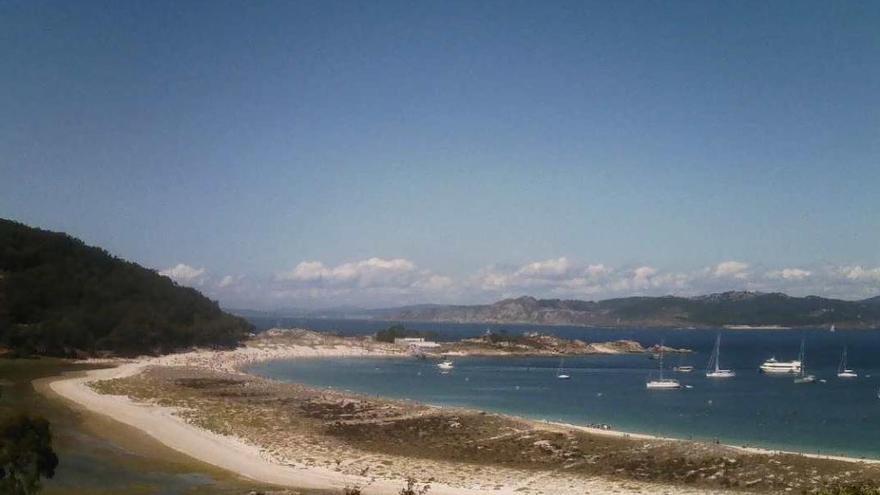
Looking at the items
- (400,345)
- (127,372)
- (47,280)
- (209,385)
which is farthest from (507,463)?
(400,345)

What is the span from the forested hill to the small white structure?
36.5 m

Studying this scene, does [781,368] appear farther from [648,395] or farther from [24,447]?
[24,447]

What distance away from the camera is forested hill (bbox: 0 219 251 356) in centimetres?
8481

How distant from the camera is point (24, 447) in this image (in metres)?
13.7

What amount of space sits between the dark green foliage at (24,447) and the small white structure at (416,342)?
407ft

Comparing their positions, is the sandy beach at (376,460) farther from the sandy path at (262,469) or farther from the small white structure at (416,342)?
the small white structure at (416,342)

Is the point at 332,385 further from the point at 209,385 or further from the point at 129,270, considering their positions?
the point at 129,270

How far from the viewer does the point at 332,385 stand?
243 ft

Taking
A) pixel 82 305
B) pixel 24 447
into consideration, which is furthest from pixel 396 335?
pixel 24 447

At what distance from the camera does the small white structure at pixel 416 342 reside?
13938cm

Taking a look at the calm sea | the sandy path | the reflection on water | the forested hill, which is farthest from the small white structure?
the reflection on water

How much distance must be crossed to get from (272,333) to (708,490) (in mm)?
127270

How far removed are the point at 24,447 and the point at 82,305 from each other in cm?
8860

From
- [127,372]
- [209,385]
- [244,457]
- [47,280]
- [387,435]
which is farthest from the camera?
[47,280]
